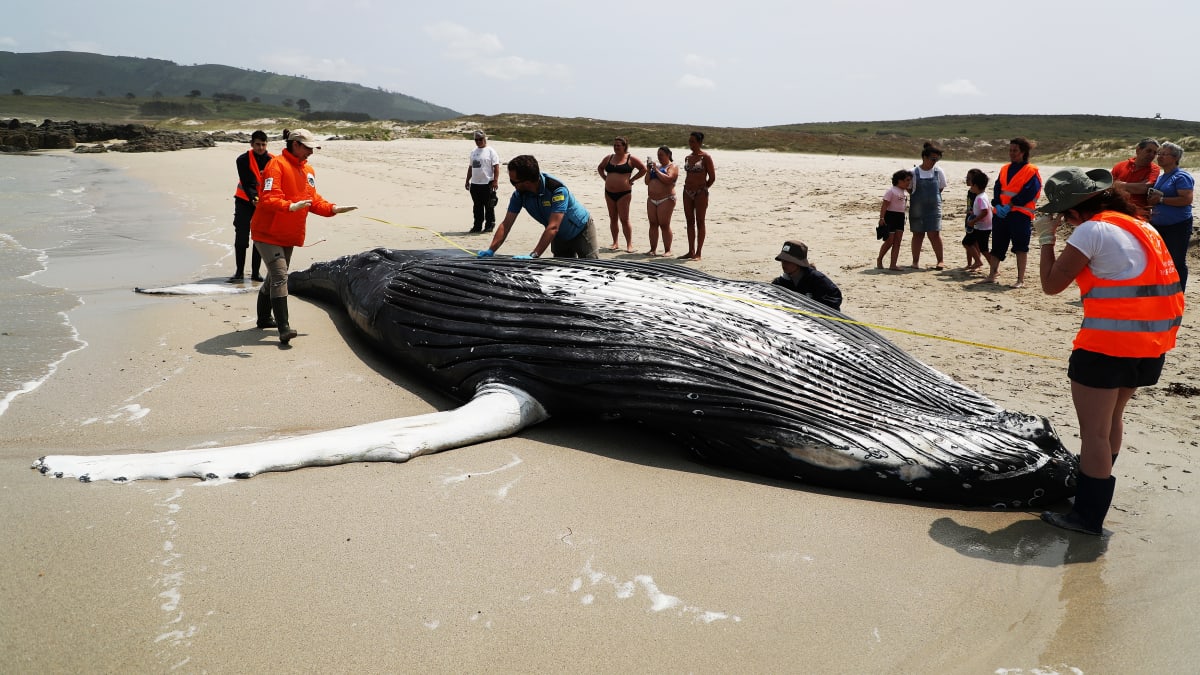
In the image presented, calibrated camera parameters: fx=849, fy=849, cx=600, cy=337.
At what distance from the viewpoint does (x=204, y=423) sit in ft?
17.9

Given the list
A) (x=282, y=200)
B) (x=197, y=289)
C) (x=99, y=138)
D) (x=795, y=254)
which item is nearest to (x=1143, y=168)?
(x=795, y=254)

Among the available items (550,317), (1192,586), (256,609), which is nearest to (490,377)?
(550,317)

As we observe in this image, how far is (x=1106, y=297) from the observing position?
396cm

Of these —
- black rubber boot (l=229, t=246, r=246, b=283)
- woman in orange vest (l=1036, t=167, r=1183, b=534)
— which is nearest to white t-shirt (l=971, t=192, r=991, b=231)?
woman in orange vest (l=1036, t=167, r=1183, b=534)

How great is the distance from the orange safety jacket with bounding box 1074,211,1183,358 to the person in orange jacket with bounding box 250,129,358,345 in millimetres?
5654

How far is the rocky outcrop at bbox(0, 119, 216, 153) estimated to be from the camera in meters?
39.5

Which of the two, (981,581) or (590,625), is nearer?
(590,625)

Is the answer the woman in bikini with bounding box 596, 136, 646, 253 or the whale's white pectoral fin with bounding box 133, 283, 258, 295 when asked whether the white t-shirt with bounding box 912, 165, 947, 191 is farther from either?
the whale's white pectoral fin with bounding box 133, 283, 258, 295

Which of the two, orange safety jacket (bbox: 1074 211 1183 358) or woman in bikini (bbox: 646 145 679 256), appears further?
woman in bikini (bbox: 646 145 679 256)

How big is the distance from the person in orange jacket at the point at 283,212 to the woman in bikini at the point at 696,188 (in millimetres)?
6295

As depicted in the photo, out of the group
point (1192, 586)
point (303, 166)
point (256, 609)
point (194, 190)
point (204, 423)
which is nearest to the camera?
point (256, 609)

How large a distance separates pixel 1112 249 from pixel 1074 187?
33cm

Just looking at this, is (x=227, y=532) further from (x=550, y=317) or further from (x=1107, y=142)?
(x=1107, y=142)

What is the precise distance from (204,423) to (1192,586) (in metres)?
5.47
